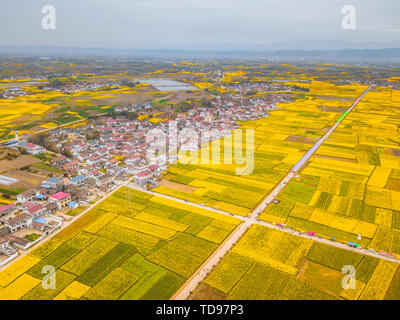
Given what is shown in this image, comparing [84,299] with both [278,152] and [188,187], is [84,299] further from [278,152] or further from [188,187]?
[278,152]

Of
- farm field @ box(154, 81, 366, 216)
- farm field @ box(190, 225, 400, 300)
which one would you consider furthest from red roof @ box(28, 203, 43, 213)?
farm field @ box(190, 225, 400, 300)

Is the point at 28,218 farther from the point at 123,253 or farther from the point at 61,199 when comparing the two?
the point at 123,253

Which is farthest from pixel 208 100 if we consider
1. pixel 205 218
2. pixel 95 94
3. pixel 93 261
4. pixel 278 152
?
pixel 93 261

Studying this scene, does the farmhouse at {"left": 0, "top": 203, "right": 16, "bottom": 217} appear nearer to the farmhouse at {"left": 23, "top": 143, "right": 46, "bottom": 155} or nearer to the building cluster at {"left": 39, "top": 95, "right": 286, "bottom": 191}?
the building cluster at {"left": 39, "top": 95, "right": 286, "bottom": 191}

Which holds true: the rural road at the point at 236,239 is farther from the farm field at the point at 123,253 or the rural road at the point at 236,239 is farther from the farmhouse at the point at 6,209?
the farmhouse at the point at 6,209

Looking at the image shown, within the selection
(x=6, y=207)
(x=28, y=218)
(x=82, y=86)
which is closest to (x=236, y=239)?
(x=28, y=218)
